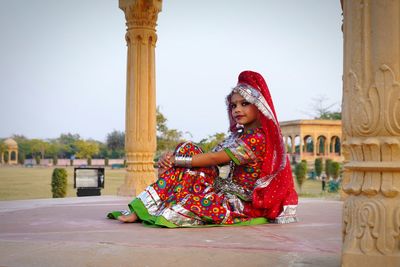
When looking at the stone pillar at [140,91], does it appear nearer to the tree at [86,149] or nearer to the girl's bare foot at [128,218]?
the girl's bare foot at [128,218]

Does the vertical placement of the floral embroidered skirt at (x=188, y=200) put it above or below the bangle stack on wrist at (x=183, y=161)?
below

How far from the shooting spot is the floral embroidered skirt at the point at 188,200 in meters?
3.81

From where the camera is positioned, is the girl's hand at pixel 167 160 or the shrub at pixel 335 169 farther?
the shrub at pixel 335 169

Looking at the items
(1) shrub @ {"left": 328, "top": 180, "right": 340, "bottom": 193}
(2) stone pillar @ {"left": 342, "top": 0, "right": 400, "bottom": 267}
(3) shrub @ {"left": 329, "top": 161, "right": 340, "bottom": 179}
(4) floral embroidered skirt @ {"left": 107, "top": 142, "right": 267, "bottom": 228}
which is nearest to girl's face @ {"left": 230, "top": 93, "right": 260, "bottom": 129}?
(4) floral embroidered skirt @ {"left": 107, "top": 142, "right": 267, "bottom": 228}

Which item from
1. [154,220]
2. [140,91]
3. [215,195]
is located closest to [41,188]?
[140,91]

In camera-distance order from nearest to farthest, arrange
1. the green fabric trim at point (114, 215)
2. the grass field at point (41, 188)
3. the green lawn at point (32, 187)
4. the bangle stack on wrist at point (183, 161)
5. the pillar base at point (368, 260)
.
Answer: the pillar base at point (368, 260), the bangle stack on wrist at point (183, 161), the green fabric trim at point (114, 215), the grass field at point (41, 188), the green lawn at point (32, 187)

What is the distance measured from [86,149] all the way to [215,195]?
58.3 m

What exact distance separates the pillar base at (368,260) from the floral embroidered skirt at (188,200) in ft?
5.93

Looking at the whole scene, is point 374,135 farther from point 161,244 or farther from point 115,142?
point 115,142

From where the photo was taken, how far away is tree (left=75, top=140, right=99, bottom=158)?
199ft

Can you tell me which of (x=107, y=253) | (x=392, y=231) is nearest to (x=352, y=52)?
(x=392, y=231)

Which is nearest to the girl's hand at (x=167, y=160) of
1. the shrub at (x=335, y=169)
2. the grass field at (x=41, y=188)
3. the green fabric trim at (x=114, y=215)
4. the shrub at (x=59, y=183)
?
the green fabric trim at (x=114, y=215)

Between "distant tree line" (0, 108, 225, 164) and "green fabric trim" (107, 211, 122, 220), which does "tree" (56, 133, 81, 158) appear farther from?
"green fabric trim" (107, 211, 122, 220)

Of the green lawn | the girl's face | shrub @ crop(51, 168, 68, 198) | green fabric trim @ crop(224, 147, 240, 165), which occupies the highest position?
the girl's face
